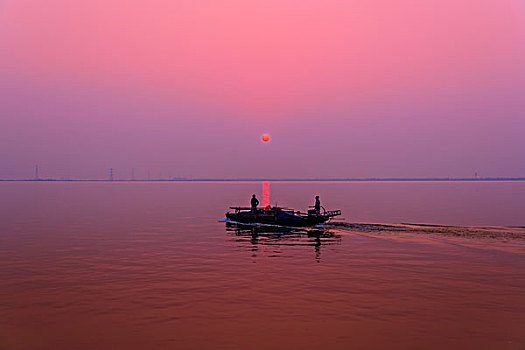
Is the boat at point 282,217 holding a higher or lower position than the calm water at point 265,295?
higher

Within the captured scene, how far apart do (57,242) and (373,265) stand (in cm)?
2752

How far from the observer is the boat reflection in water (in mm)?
37656

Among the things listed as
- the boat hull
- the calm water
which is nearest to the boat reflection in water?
the boat hull

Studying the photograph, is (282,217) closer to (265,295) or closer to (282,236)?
(282,236)

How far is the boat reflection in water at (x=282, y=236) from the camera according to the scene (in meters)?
37.7

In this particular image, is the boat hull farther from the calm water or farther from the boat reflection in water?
the calm water

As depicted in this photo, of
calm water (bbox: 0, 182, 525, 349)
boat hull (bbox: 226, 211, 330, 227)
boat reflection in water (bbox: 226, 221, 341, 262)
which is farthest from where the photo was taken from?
boat hull (bbox: 226, 211, 330, 227)

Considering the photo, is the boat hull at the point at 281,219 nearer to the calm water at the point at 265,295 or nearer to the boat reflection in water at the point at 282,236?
the boat reflection in water at the point at 282,236

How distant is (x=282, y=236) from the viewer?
43312mm

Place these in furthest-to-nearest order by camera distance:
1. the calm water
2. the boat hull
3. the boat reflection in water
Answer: the boat hull < the boat reflection in water < the calm water

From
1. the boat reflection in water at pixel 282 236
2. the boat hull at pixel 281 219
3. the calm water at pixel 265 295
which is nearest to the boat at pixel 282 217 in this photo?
the boat hull at pixel 281 219

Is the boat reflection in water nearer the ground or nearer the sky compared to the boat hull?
nearer the ground

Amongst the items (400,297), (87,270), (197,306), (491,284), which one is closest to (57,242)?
(87,270)

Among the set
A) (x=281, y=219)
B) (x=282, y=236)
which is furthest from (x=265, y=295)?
(x=281, y=219)
